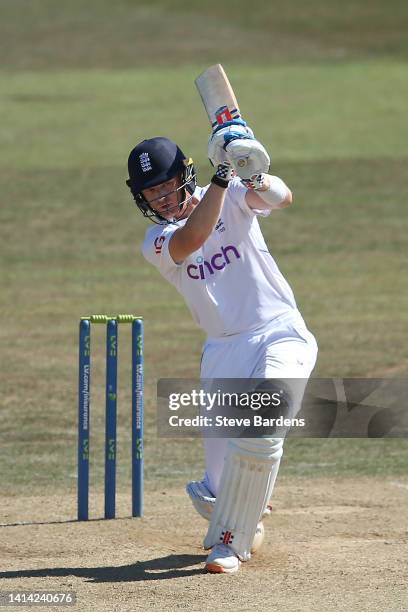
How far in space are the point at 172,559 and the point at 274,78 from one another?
844 inches

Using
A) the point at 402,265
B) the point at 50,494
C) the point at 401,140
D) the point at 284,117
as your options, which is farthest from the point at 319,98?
the point at 50,494

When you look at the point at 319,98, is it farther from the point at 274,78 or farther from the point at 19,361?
the point at 19,361

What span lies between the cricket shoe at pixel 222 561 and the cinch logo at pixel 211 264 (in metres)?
1.14

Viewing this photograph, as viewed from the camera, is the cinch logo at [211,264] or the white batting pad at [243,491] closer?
the white batting pad at [243,491]

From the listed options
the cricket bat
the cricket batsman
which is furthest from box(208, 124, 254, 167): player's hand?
the cricket bat

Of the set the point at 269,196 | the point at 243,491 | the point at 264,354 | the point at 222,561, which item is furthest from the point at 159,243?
the point at 222,561

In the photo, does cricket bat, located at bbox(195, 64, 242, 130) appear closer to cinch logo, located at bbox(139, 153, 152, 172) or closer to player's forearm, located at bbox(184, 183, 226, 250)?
cinch logo, located at bbox(139, 153, 152, 172)

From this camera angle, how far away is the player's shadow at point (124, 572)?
18.0 feet

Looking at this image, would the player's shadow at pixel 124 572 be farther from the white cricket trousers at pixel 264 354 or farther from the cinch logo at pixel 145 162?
the cinch logo at pixel 145 162

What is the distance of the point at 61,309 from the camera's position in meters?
12.5

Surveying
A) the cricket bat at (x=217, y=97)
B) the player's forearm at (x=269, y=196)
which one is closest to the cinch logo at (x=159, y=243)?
the player's forearm at (x=269, y=196)

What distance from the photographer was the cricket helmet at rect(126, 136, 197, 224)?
5605 mm

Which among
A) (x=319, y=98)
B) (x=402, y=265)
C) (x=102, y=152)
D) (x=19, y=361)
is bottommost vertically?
(x=19, y=361)

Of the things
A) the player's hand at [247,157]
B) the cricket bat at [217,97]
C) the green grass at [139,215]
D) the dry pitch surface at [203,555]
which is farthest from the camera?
the green grass at [139,215]
